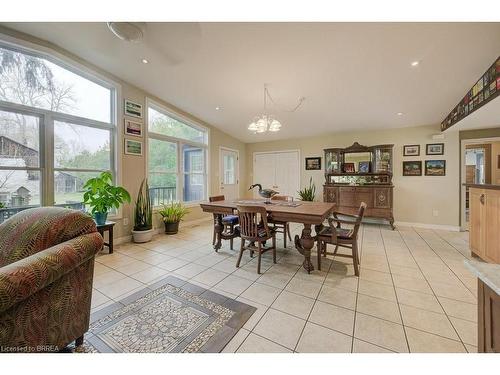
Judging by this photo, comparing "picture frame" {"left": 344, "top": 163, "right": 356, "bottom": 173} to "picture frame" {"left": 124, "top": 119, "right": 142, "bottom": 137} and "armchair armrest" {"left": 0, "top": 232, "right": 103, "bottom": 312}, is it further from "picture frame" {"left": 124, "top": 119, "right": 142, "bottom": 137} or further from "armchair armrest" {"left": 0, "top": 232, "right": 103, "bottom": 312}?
"armchair armrest" {"left": 0, "top": 232, "right": 103, "bottom": 312}

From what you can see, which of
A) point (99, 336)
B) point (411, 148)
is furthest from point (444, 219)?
point (99, 336)

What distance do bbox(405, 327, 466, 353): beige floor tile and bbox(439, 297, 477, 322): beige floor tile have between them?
0.39m

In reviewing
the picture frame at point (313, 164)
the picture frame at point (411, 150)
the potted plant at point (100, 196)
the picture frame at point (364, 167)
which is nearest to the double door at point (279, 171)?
the picture frame at point (313, 164)

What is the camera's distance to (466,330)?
1433 millimetres

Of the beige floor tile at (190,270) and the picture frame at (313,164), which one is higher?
the picture frame at (313,164)

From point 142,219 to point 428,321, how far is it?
12.6 feet

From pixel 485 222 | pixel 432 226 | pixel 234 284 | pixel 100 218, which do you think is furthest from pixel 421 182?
pixel 100 218

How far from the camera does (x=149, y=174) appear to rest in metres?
3.95

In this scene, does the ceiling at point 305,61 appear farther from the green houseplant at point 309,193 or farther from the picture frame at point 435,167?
the green houseplant at point 309,193

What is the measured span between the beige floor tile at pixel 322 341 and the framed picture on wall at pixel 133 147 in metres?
3.66

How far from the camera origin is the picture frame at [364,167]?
470cm

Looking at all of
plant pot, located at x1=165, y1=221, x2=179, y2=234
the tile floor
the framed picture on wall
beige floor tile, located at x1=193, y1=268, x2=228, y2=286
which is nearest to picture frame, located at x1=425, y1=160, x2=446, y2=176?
the tile floor

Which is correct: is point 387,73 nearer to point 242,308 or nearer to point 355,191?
point 355,191

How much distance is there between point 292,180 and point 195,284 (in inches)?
172
